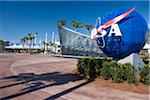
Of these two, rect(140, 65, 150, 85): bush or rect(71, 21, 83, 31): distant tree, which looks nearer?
rect(140, 65, 150, 85): bush

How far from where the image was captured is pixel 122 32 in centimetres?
2059

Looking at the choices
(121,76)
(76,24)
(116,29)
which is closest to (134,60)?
(121,76)

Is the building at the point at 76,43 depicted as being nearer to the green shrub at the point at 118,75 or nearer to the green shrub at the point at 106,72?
the green shrub at the point at 106,72

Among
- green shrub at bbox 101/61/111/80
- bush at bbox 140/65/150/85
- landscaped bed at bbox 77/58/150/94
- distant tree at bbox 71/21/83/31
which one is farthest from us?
distant tree at bbox 71/21/83/31

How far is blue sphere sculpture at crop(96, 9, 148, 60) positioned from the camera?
20.7 metres

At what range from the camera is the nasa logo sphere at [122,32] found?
2066 centimetres

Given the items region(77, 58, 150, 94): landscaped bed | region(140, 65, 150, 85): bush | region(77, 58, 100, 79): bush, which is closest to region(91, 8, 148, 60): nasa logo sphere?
region(77, 58, 100, 79): bush

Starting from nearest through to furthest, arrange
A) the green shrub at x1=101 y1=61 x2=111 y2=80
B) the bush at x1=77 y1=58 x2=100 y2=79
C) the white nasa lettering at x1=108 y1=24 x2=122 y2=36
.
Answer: the green shrub at x1=101 y1=61 x2=111 y2=80 → the white nasa lettering at x1=108 y1=24 x2=122 y2=36 → the bush at x1=77 y1=58 x2=100 y2=79

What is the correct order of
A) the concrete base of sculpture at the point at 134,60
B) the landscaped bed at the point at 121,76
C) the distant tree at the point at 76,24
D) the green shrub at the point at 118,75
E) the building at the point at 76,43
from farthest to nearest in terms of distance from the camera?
the distant tree at the point at 76,24 → the building at the point at 76,43 → the concrete base of sculpture at the point at 134,60 → the green shrub at the point at 118,75 → the landscaped bed at the point at 121,76

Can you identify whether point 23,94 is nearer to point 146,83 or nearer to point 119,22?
point 146,83

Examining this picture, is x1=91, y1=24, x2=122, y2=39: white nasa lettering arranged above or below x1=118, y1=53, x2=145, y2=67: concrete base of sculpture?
above

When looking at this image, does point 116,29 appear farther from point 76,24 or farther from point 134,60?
point 76,24

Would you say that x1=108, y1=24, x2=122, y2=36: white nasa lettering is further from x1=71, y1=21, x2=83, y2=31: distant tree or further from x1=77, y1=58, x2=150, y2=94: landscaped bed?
x1=71, y1=21, x2=83, y2=31: distant tree

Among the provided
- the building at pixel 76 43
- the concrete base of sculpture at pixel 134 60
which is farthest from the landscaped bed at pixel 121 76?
the building at pixel 76 43
